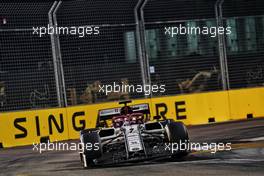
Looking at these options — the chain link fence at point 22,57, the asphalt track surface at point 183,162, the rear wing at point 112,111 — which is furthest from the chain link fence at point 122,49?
the rear wing at point 112,111

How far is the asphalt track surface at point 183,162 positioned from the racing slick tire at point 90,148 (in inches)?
7.6

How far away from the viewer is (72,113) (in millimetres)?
16766

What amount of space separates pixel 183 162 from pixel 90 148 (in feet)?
5.29

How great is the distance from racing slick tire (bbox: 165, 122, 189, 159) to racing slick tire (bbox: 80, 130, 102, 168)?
49.4 inches

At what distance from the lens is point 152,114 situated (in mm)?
17422

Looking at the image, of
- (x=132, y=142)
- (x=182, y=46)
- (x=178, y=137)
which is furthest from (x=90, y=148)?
(x=182, y=46)

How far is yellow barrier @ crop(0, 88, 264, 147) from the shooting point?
16188 millimetres

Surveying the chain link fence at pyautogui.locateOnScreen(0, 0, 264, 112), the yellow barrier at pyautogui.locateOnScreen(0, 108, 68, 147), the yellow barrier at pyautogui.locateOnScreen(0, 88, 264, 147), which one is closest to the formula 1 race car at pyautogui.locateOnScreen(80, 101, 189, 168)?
the yellow barrier at pyautogui.locateOnScreen(0, 88, 264, 147)

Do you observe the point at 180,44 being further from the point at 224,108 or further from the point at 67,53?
the point at 67,53

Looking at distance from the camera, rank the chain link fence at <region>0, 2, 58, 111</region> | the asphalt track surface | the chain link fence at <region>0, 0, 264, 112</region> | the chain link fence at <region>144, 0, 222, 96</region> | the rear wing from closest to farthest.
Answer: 1. the asphalt track surface
2. the rear wing
3. the chain link fence at <region>0, 2, 58, 111</region>
4. the chain link fence at <region>0, 0, 264, 112</region>
5. the chain link fence at <region>144, 0, 222, 96</region>

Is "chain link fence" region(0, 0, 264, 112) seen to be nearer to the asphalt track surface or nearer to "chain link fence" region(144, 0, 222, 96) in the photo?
"chain link fence" region(144, 0, 222, 96)

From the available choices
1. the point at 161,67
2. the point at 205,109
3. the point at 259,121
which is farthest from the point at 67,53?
the point at 259,121

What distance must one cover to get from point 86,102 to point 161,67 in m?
2.52

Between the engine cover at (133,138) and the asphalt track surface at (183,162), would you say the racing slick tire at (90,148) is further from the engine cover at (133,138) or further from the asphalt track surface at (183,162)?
the engine cover at (133,138)
